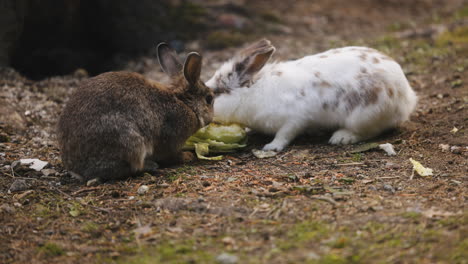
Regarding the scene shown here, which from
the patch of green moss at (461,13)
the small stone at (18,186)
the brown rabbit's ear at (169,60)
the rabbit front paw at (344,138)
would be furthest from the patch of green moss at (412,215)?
the patch of green moss at (461,13)

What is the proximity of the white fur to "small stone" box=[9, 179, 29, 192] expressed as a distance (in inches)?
105

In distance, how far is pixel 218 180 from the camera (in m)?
5.09

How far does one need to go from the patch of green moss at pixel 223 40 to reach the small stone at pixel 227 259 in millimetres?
8233

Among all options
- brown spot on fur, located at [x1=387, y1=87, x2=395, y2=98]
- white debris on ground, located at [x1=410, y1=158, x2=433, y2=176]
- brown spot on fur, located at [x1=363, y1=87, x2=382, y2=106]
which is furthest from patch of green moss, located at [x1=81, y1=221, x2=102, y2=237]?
brown spot on fur, located at [x1=387, y1=87, x2=395, y2=98]

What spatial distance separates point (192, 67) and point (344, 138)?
80.9 inches

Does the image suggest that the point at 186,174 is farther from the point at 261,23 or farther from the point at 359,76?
the point at 261,23

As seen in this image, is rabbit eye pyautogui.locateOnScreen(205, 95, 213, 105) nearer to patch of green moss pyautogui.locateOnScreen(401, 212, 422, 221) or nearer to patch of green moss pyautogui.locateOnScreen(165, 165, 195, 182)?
patch of green moss pyautogui.locateOnScreen(165, 165, 195, 182)

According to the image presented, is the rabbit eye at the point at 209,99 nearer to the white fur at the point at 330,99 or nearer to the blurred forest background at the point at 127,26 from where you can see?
the white fur at the point at 330,99

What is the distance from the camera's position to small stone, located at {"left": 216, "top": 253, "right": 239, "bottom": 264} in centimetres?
331

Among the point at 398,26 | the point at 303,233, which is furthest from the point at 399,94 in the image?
the point at 398,26

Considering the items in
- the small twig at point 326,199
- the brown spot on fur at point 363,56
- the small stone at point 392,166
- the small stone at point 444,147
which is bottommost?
the small stone at point 444,147

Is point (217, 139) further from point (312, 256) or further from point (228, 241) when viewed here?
point (312, 256)

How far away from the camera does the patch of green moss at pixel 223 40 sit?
1123 centimetres

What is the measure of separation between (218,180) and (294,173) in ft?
2.57
